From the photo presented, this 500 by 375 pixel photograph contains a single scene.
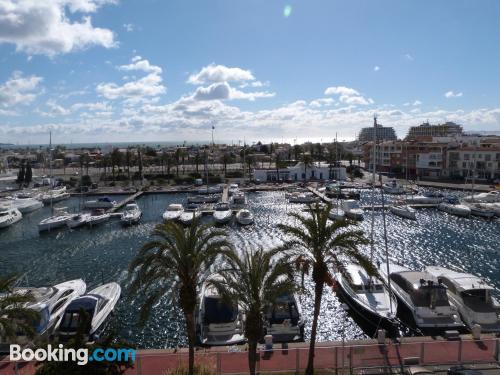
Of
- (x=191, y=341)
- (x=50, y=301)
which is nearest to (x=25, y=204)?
(x=50, y=301)

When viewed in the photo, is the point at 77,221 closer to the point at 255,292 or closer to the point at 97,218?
the point at 97,218

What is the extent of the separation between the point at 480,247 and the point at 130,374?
42.0 meters

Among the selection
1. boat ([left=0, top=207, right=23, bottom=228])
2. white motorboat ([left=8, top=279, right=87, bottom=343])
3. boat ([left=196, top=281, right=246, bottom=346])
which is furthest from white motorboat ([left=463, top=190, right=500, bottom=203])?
boat ([left=0, top=207, right=23, bottom=228])

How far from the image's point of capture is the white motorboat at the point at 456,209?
62.4 metres

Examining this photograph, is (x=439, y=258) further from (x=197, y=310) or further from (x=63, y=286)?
(x=63, y=286)

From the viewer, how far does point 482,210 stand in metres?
61.7

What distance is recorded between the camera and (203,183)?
327 ft

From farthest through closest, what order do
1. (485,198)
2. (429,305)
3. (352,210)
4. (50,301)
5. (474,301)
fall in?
(485,198) → (352,210) → (50,301) → (474,301) → (429,305)

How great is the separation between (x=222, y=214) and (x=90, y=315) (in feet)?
123

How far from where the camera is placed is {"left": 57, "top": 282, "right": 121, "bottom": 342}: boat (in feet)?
79.1

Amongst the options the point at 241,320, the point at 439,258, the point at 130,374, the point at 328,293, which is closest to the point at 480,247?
the point at 439,258

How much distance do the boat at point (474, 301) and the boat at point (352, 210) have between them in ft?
102

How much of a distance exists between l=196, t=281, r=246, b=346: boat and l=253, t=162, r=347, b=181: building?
3047 inches

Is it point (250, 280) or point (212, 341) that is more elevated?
point (250, 280)
